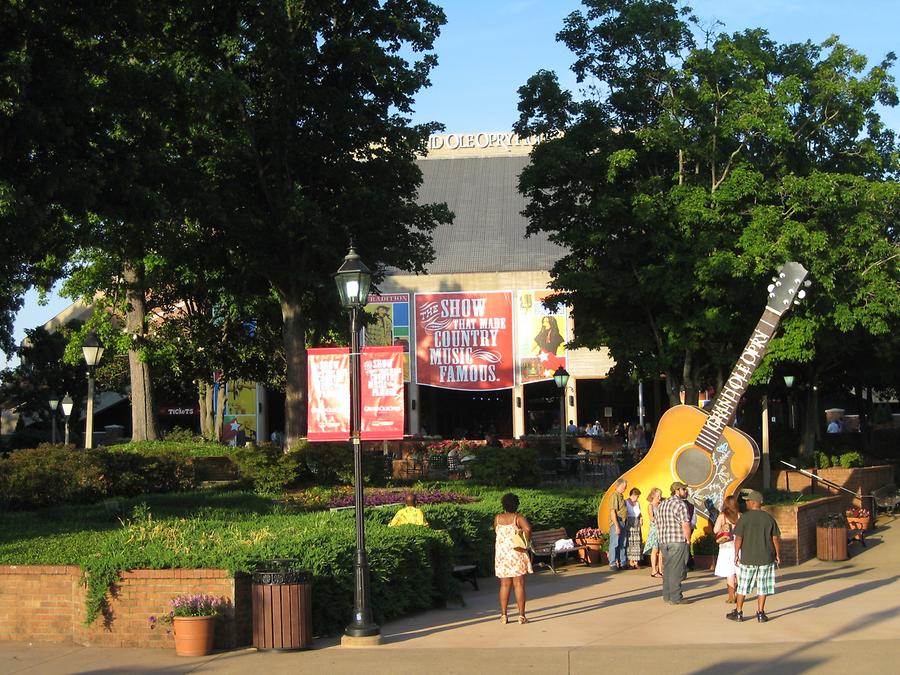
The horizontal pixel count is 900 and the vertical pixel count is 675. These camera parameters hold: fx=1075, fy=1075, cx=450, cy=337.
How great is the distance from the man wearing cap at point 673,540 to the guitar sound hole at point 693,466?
485 cm

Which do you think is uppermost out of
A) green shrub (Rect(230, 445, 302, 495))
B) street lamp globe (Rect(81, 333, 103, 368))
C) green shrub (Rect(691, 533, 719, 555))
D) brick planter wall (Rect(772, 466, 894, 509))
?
street lamp globe (Rect(81, 333, 103, 368))

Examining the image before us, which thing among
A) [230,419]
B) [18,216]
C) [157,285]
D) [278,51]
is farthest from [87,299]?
[230,419]

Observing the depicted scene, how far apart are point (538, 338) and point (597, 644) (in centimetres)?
4698

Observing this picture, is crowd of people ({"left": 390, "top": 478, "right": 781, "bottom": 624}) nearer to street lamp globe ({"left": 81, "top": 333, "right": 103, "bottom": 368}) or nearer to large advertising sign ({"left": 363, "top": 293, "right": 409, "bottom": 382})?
street lamp globe ({"left": 81, "top": 333, "right": 103, "bottom": 368})

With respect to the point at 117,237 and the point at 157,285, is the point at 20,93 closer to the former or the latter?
the point at 117,237

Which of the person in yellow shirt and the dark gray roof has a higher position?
the dark gray roof

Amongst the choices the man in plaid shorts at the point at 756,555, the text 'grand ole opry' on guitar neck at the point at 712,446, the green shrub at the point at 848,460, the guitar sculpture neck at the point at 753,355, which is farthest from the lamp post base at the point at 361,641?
the green shrub at the point at 848,460

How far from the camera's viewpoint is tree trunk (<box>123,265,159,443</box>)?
3058cm

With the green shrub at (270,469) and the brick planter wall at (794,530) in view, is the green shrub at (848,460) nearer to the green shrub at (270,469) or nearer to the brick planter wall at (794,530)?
the brick planter wall at (794,530)

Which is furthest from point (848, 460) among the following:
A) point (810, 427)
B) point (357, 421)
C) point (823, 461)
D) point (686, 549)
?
point (357, 421)

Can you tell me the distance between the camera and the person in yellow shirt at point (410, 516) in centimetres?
1560

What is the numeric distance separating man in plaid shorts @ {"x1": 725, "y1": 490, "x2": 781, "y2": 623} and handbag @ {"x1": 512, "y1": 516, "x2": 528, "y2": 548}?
263 cm

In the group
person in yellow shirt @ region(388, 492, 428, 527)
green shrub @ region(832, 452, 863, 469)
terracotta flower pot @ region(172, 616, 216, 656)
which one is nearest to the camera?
terracotta flower pot @ region(172, 616, 216, 656)

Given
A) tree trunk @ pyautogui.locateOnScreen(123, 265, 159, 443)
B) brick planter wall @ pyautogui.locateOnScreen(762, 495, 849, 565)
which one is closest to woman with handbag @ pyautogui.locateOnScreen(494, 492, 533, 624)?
brick planter wall @ pyautogui.locateOnScreen(762, 495, 849, 565)
